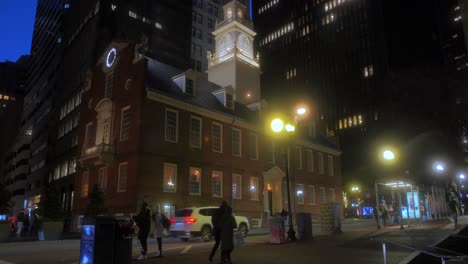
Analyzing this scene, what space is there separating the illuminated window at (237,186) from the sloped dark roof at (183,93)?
18.5ft

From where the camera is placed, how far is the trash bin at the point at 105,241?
32.2 ft

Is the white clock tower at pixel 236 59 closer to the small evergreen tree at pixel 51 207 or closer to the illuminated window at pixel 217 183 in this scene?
the illuminated window at pixel 217 183

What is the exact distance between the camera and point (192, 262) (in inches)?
462

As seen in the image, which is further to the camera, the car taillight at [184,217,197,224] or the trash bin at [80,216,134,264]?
the car taillight at [184,217,197,224]

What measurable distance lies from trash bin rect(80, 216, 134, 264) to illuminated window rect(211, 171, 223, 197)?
2318 cm

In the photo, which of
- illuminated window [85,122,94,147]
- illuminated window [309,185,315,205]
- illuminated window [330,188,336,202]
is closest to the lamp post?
illuminated window [309,185,315,205]

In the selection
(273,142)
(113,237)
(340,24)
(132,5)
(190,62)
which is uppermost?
(340,24)

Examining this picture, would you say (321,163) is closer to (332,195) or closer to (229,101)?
(332,195)

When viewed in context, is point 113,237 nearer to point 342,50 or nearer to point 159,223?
point 159,223

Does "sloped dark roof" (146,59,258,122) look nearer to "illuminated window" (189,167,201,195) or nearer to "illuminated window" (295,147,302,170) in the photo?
"illuminated window" (189,167,201,195)

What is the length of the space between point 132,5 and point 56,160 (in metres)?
28.3

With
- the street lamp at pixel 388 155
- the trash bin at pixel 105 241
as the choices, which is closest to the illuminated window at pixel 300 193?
the street lamp at pixel 388 155

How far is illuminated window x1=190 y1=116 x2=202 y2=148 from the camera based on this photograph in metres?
32.4

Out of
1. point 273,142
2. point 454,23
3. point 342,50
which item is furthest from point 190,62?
point 454,23
